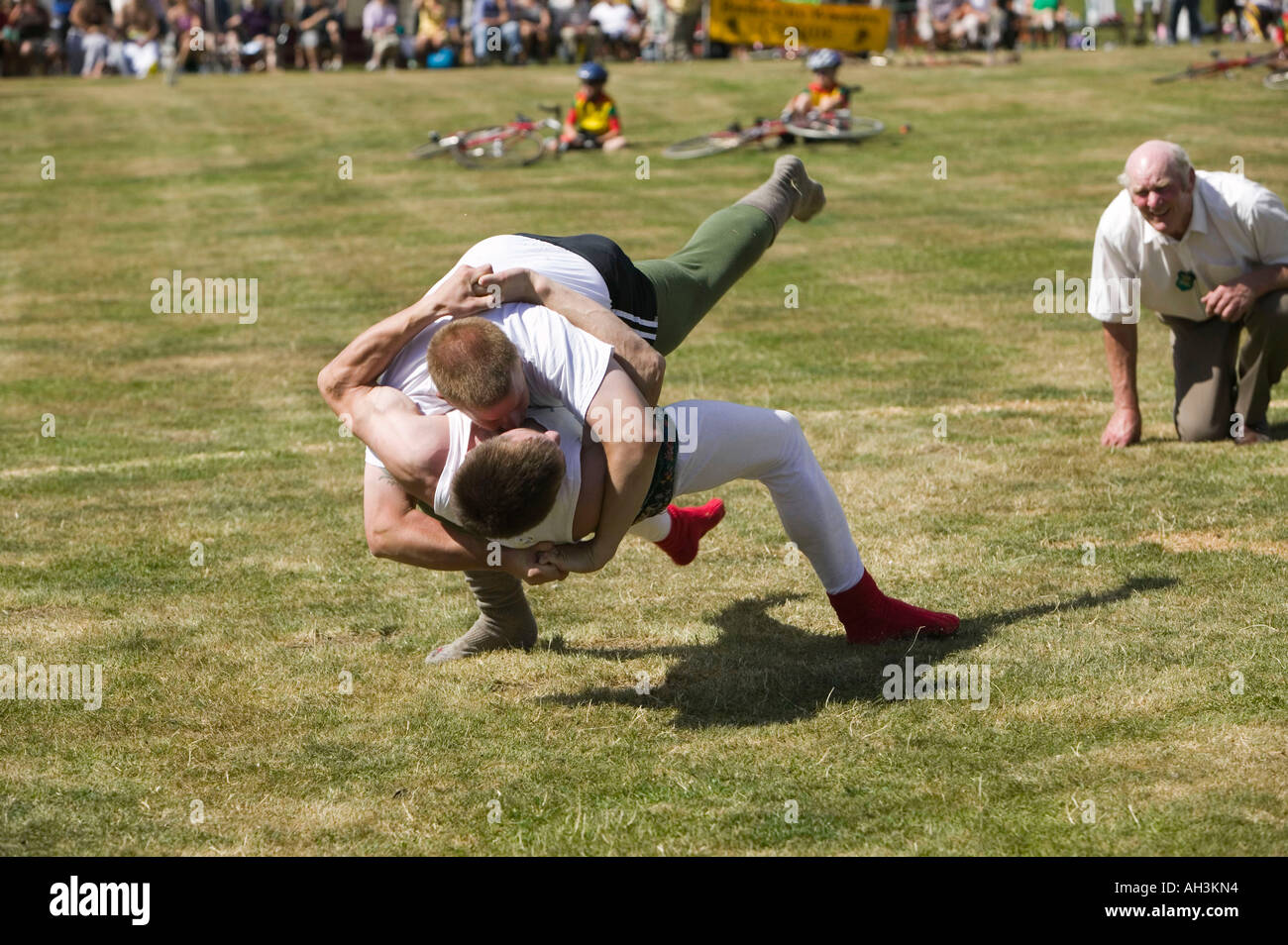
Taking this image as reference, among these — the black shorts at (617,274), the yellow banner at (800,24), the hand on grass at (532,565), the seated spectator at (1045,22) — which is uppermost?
the seated spectator at (1045,22)

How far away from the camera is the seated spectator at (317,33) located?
28344 millimetres

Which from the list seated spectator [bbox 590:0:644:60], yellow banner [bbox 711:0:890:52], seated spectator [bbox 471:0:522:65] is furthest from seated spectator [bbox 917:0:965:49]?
seated spectator [bbox 471:0:522:65]

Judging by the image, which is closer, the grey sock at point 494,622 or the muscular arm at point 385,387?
the muscular arm at point 385,387

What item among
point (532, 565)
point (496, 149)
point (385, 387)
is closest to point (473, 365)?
point (385, 387)

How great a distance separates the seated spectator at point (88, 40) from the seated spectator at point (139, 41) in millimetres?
285

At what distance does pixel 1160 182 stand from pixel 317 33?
947 inches

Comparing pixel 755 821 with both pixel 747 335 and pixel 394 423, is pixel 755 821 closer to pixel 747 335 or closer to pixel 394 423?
pixel 394 423

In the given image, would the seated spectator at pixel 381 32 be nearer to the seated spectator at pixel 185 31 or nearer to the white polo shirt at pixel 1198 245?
the seated spectator at pixel 185 31

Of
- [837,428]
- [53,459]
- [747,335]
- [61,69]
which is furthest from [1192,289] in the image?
[61,69]

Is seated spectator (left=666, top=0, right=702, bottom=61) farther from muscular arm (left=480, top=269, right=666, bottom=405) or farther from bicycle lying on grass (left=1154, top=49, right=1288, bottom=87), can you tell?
muscular arm (left=480, top=269, right=666, bottom=405)

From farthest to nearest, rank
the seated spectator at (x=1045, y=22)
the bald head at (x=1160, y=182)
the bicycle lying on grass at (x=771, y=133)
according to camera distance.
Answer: the seated spectator at (x=1045, y=22), the bicycle lying on grass at (x=771, y=133), the bald head at (x=1160, y=182)

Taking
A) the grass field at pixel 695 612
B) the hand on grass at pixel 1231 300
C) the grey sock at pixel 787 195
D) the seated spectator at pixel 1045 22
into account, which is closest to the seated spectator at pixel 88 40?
the grass field at pixel 695 612

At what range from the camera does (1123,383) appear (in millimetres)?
7824

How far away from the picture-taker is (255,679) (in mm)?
5375
